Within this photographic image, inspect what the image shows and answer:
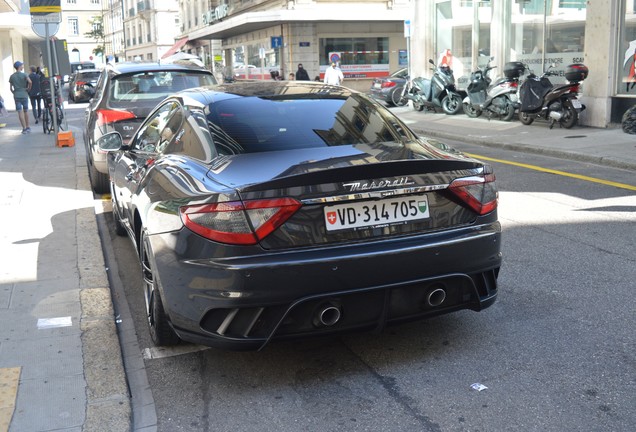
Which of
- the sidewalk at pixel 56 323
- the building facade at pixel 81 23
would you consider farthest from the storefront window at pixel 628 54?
the building facade at pixel 81 23

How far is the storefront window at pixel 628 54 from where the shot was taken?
1491 centimetres

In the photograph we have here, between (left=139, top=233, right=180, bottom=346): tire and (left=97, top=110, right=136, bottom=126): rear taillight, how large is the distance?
528 centimetres

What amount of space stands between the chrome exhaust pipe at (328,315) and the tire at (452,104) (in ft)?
59.0

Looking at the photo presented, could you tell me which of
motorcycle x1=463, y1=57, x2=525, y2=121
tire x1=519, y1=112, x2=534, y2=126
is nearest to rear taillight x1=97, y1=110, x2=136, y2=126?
tire x1=519, y1=112, x2=534, y2=126

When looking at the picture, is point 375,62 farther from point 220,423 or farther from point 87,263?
point 220,423

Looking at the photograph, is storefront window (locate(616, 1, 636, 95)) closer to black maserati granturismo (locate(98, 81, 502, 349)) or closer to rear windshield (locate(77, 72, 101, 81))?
black maserati granturismo (locate(98, 81, 502, 349))

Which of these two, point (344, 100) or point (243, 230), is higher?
point (344, 100)

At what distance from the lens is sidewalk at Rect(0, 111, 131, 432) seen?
3.72m

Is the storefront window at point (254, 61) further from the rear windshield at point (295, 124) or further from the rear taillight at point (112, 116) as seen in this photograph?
the rear windshield at point (295, 124)

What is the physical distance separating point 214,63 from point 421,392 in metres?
55.5

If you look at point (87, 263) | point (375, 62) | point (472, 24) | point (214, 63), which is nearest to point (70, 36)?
point (214, 63)

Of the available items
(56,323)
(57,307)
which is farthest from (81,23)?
(56,323)

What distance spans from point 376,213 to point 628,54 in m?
13.2

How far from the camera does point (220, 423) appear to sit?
3.57m
